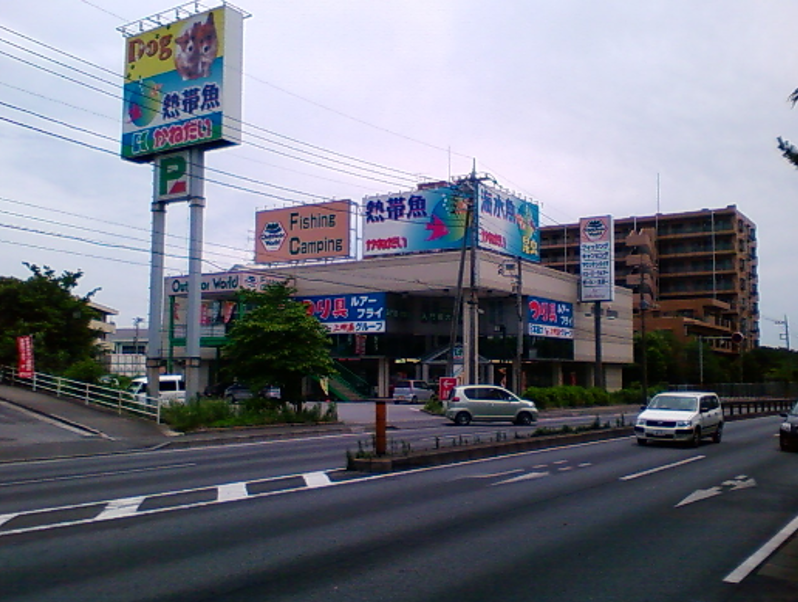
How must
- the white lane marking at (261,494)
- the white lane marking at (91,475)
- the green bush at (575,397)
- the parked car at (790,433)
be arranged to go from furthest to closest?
the green bush at (575,397)
the parked car at (790,433)
the white lane marking at (91,475)
the white lane marking at (261,494)

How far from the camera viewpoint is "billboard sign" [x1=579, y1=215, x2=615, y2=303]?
6316 cm

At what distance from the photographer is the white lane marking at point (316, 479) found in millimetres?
14742

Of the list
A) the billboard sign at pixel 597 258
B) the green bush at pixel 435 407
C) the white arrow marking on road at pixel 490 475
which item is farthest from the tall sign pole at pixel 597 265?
the white arrow marking on road at pixel 490 475

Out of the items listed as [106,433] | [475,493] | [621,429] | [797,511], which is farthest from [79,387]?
[797,511]

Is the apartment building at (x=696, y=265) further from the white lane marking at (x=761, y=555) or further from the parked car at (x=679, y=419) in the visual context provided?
the white lane marking at (x=761, y=555)

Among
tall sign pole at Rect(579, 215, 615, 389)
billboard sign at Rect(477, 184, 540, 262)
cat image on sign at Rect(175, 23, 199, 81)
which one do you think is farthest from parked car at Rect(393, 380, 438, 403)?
cat image on sign at Rect(175, 23, 199, 81)

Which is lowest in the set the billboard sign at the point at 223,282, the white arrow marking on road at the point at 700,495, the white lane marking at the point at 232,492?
the white arrow marking on road at the point at 700,495

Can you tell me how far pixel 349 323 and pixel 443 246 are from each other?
8.59m

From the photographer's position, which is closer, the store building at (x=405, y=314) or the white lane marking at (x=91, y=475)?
the white lane marking at (x=91, y=475)

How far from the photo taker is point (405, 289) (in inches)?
2302

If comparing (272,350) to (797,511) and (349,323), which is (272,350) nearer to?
(797,511)

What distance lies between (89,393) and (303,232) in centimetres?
3558

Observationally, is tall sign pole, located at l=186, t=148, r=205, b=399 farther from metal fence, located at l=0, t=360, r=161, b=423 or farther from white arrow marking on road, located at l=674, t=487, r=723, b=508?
white arrow marking on road, located at l=674, t=487, r=723, b=508

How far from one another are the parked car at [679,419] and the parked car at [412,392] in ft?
98.0
